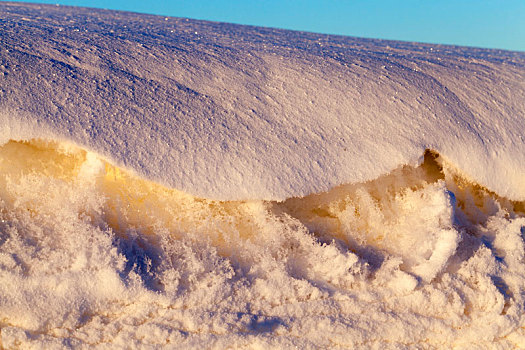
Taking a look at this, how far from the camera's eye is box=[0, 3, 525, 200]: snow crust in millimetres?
1274

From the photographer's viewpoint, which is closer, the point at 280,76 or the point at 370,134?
the point at 370,134

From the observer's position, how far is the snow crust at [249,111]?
127 cm

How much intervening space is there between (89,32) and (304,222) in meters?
1.13

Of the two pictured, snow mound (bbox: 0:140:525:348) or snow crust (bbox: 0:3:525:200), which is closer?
snow mound (bbox: 0:140:525:348)

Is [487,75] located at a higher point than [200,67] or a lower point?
higher

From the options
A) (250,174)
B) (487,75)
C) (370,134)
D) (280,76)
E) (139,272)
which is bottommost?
(139,272)

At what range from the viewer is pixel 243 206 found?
4.62 feet

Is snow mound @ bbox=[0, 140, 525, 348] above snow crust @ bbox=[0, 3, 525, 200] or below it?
below

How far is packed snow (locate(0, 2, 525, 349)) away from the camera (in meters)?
1.18

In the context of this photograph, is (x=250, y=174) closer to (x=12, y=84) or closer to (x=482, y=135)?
(x=12, y=84)

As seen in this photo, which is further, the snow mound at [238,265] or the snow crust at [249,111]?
the snow crust at [249,111]

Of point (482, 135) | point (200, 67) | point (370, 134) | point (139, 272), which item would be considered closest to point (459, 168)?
point (482, 135)

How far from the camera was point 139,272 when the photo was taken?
1.21 m

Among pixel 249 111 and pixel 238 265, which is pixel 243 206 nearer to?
pixel 238 265
